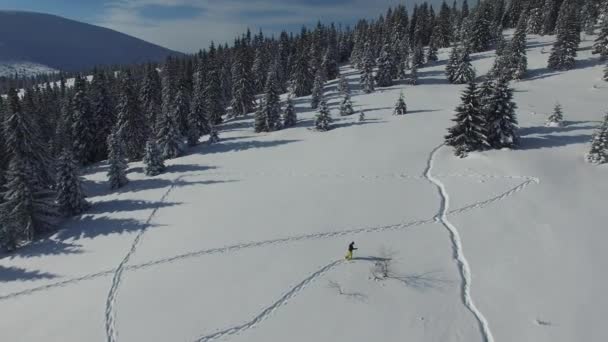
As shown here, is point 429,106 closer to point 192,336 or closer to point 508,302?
point 508,302

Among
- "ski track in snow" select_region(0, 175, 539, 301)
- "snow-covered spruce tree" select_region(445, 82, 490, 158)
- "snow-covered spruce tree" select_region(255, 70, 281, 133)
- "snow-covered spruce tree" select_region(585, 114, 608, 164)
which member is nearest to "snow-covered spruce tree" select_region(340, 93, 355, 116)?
"snow-covered spruce tree" select_region(255, 70, 281, 133)

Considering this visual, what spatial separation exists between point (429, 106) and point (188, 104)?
39.2 meters

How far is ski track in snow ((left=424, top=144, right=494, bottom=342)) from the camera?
625 inches

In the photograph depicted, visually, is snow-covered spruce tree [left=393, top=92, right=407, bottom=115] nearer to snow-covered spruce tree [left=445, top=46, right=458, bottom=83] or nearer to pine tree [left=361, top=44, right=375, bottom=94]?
pine tree [left=361, top=44, right=375, bottom=94]

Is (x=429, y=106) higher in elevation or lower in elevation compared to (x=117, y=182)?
higher

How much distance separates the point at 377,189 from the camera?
30.8 m

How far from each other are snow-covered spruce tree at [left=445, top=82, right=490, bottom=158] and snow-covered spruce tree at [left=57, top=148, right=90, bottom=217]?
35.5 m

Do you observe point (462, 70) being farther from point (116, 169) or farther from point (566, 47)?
point (116, 169)

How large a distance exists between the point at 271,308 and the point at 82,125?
5066 centimetres

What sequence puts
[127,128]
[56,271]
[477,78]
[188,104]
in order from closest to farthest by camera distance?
[56,271] → [127,128] → [188,104] → [477,78]

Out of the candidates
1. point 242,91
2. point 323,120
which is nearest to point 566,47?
point 323,120

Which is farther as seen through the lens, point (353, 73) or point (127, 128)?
point (353, 73)

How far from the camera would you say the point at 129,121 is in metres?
53.8

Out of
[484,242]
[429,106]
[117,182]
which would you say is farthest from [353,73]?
[484,242]
